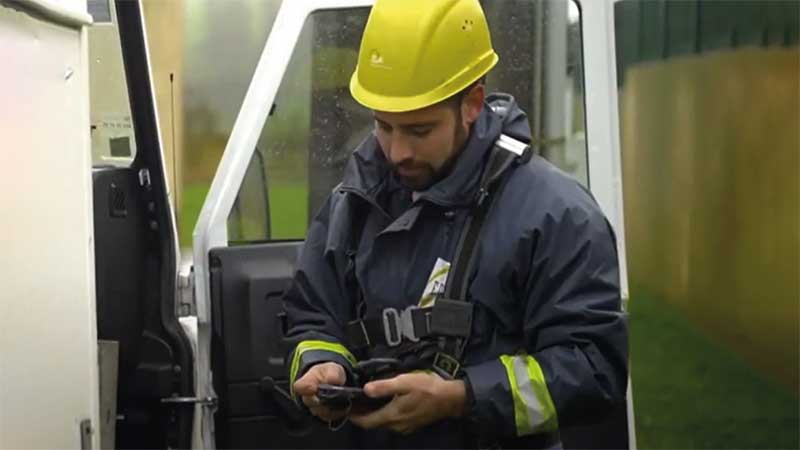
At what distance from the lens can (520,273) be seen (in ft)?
5.06

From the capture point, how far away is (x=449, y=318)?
1.53 metres

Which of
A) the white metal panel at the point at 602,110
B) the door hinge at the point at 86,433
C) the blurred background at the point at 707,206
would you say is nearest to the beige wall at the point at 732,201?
the blurred background at the point at 707,206

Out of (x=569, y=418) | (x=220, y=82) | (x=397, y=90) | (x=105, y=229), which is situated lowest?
(x=569, y=418)

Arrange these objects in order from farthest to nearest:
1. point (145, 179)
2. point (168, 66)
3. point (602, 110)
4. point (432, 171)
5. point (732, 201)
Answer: point (168, 66), point (732, 201), point (145, 179), point (602, 110), point (432, 171)

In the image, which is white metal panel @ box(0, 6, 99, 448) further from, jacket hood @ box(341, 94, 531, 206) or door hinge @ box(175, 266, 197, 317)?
door hinge @ box(175, 266, 197, 317)

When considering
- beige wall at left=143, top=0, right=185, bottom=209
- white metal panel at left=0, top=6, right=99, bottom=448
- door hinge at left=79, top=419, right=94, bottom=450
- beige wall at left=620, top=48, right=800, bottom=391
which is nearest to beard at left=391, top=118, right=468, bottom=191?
white metal panel at left=0, top=6, right=99, bottom=448

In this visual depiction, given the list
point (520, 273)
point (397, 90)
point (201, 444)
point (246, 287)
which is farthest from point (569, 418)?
point (201, 444)

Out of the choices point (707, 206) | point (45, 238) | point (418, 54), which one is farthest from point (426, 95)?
point (707, 206)

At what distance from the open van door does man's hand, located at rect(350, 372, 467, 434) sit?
0.74 meters

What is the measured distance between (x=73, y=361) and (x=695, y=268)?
1847 mm

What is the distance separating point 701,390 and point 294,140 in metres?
1.44

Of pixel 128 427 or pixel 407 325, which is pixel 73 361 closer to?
pixel 407 325

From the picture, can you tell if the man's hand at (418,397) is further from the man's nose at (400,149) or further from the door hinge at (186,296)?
the door hinge at (186,296)

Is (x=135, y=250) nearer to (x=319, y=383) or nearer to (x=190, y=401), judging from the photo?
(x=190, y=401)
